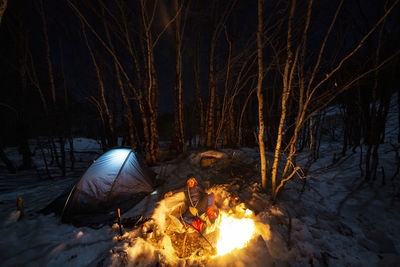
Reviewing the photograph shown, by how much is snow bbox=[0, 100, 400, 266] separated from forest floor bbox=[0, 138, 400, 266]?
0.6 inches

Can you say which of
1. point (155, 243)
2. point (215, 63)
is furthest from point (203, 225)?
point (215, 63)

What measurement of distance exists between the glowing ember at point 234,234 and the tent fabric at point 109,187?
2.82 metres

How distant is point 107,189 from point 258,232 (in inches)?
169

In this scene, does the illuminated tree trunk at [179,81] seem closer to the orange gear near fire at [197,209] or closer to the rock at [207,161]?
the rock at [207,161]

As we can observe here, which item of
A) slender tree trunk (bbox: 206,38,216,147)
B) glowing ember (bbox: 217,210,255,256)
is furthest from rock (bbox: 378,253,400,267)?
slender tree trunk (bbox: 206,38,216,147)

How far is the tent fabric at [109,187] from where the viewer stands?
12.2 ft

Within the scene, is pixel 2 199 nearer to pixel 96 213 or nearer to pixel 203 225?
pixel 96 213

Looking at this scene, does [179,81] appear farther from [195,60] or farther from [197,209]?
[197,209]

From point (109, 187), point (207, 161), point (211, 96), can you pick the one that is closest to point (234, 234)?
point (207, 161)

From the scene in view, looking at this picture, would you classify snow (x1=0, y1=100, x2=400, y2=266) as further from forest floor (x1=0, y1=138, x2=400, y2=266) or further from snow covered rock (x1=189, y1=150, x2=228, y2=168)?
snow covered rock (x1=189, y1=150, x2=228, y2=168)

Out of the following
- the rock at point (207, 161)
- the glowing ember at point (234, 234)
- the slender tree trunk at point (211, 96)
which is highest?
the slender tree trunk at point (211, 96)

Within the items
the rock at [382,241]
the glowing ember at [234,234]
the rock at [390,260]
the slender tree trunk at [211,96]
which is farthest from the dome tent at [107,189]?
the rock at [382,241]

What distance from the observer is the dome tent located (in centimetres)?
362

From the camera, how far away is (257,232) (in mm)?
2807
